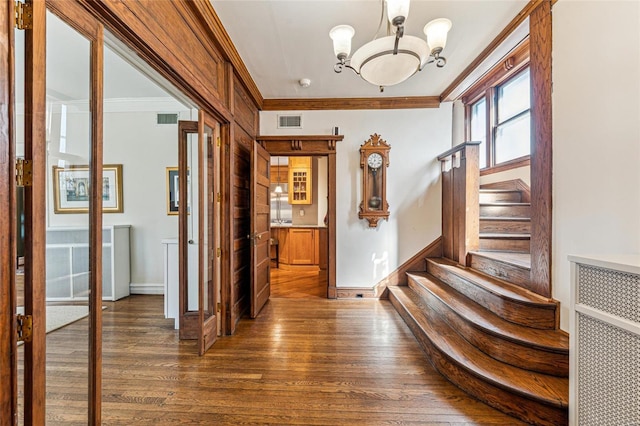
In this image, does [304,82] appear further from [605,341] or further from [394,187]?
[605,341]

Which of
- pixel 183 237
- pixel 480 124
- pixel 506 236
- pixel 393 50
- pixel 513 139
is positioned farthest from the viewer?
pixel 480 124

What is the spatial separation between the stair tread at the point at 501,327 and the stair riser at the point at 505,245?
0.79 m

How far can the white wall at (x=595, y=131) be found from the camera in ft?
5.42

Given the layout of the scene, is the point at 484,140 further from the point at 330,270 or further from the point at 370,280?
the point at 330,270

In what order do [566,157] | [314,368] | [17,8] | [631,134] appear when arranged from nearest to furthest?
[17,8] < [631,134] < [566,157] < [314,368]

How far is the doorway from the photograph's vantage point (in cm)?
494

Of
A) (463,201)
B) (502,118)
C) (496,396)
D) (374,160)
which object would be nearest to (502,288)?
(496,396)

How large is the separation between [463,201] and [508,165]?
115 centimetres

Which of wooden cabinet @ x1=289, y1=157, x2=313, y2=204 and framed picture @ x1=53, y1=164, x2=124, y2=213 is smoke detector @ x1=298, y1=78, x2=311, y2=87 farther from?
wooden cabinet @ x1=289, y1=157, x2=313, y2=204

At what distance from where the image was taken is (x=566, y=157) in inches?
80.7

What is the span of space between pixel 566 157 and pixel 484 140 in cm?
228

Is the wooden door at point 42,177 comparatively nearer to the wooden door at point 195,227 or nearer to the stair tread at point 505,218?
the wooden door at point 195,227

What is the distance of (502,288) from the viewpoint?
2.42m

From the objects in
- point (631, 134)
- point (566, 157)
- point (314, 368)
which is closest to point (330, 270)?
point (314, 368)
